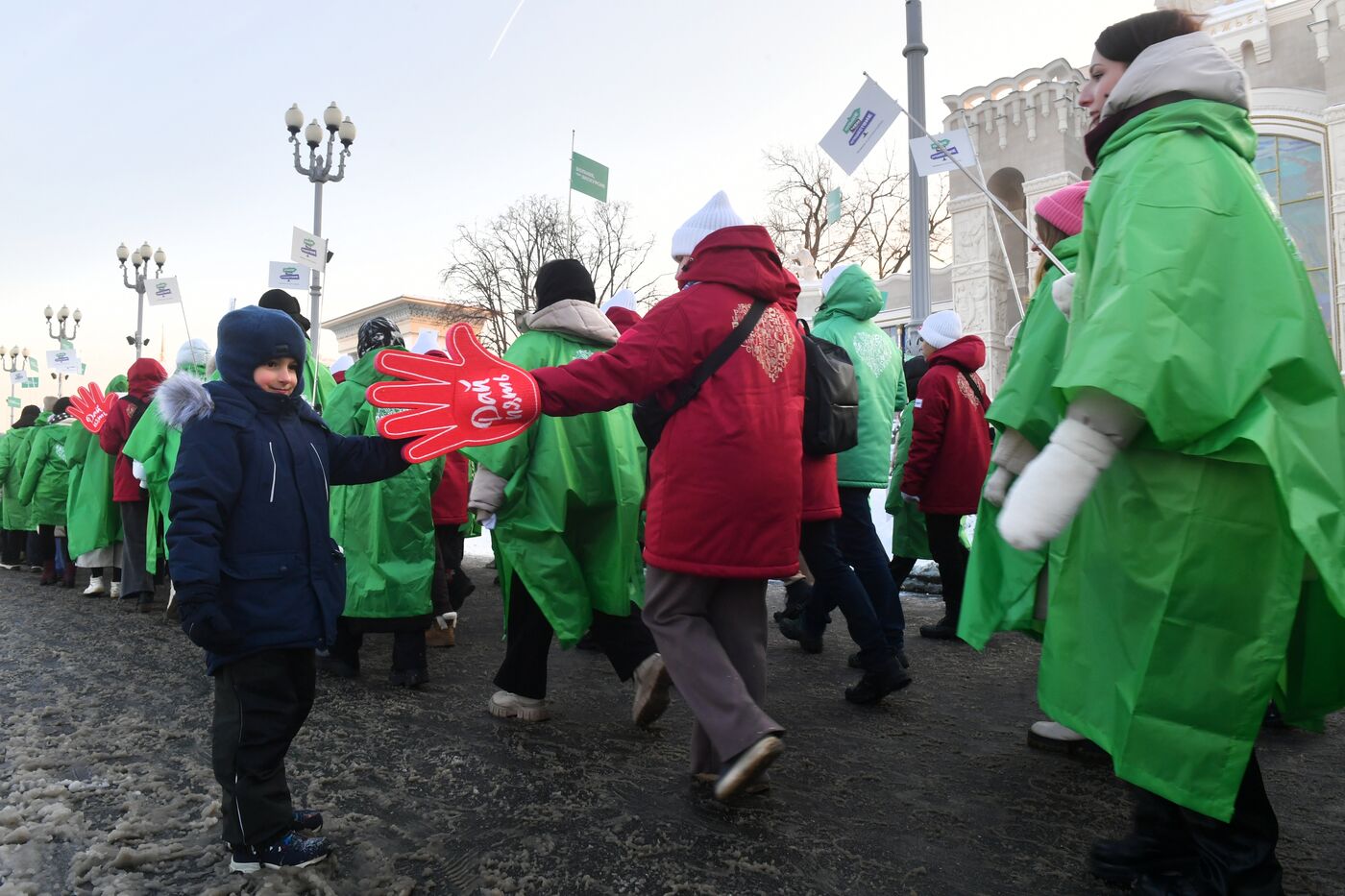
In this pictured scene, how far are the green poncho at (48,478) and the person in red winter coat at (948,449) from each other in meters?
8.51

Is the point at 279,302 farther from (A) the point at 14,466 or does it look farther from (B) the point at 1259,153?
(B) the point at 1259,153

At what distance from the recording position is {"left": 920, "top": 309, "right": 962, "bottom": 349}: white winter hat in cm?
561

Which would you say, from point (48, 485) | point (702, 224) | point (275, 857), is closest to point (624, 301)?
point (702, 224)

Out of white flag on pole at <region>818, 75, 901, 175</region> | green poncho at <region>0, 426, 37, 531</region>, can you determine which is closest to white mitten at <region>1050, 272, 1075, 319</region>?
white flag on pole at <region>818, 75, 901, 175</region>

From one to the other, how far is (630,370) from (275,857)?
1586 millimetres

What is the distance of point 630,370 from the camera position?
2.72 metres

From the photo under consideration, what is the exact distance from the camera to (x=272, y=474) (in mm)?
2551

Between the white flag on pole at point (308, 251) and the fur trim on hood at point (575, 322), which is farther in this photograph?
the white flag on pole at point (308, 251)

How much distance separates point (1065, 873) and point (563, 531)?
2141 mm

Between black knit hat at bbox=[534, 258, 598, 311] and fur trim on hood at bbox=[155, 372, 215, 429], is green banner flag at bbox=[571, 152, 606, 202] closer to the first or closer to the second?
black knit hat at bbox=[534, 258, 598, 311]

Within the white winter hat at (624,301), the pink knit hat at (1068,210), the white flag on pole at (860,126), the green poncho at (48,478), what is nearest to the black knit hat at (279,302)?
the white winter hat at (624,301)

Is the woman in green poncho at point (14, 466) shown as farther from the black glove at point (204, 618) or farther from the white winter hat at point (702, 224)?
the black glove at point (204, 618)

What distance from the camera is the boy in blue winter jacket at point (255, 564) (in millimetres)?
2357

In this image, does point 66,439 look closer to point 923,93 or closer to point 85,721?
point 85,721
